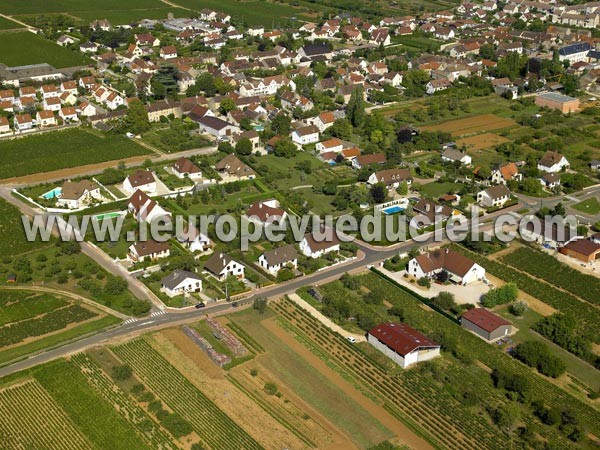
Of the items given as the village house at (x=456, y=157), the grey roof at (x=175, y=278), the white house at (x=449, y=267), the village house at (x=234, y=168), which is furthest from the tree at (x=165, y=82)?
the white house at (x=449, y=267)

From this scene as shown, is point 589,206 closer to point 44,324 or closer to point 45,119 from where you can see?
point 44,324

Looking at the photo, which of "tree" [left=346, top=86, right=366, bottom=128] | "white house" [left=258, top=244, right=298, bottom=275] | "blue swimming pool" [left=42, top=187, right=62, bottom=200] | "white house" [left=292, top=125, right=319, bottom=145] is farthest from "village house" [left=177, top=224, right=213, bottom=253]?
"tree" [left=346, top=86, right=366, bottom=128]

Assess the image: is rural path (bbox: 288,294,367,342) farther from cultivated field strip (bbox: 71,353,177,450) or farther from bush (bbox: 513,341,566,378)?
cultivated field strip (bbox: 71,353,177,450)

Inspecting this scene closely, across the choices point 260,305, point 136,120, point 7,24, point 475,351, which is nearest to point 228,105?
point 136,120

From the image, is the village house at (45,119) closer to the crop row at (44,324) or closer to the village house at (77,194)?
the village house at (77,194)

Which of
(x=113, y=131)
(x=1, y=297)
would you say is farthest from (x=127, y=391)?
(x=113, y=131)
